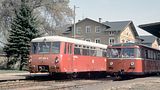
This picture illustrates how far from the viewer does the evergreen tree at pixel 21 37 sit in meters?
40.8

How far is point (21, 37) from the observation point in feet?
134

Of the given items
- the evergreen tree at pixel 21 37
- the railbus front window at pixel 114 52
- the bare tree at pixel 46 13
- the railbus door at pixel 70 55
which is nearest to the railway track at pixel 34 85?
the railbus door at pixel 70 55

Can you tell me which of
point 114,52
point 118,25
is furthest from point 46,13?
point 118,25

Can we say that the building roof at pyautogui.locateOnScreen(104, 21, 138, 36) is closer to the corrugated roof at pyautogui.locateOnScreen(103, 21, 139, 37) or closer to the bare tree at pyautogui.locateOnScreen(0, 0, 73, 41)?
the corrugated roof at pyautogui.locateOnScreen(103, 21, 139, 37)

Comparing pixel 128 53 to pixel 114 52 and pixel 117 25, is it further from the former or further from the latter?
pixel 117 25

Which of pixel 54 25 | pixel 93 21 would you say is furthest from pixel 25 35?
pixel 93 21

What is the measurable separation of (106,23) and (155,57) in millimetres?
56867

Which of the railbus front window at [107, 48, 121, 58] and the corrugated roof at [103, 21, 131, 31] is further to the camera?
the corrugated roof at [103, 21, 131, 31]

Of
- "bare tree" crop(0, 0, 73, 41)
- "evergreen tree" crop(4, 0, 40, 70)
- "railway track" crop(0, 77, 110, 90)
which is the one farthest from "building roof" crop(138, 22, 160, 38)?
"bare tree" crop(0, 0, 73, 41)

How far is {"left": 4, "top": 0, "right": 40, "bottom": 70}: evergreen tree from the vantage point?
134ft

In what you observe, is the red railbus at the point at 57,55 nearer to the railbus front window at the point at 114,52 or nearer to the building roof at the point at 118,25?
the railbus front window at the point at 114,52

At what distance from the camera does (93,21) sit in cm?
8712

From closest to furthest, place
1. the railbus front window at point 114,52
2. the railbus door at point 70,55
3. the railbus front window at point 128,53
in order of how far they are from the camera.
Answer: the railbus door at point 70,55
the railbus front window at point 128,53
the railbus front window at point 114,52

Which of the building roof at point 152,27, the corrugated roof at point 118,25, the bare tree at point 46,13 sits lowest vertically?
the building roof at point 152,27
